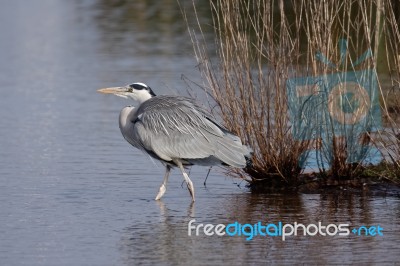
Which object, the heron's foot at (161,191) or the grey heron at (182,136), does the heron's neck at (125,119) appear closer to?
the grey heron at (182,136)

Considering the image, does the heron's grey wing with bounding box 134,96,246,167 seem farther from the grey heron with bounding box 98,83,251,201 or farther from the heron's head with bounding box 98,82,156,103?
the heron's head with bounding box 98,82,156,103

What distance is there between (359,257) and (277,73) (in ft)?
9.12

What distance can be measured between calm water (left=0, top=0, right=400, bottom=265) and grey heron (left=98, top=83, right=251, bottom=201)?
41 centimetres

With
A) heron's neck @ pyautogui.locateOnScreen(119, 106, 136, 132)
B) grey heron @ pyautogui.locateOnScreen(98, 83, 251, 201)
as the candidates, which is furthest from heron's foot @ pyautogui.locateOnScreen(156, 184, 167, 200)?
heron's neck @ pyautogui.locateOnScreen(119, 106, 136, 132)

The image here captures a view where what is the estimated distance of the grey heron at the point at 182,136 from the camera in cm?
1026

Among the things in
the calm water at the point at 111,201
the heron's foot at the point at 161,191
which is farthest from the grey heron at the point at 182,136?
the calm water at the point at 111,201

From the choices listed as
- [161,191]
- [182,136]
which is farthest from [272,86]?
[161,191]

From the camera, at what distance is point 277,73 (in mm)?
10508

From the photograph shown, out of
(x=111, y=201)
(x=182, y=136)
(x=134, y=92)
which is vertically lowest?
(x=111, y=201)

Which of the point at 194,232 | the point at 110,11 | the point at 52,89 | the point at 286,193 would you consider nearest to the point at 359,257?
the point at 194,232

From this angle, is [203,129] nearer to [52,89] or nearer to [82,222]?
[82,222]

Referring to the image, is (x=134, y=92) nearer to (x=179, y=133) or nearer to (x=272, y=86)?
(x=179, y=133)

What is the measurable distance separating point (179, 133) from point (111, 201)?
882mm

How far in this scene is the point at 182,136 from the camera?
34.1ft
